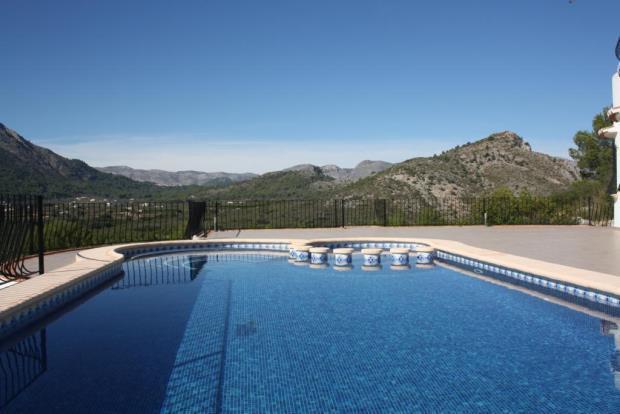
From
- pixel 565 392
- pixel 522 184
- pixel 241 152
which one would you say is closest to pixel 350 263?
pixel 565 392

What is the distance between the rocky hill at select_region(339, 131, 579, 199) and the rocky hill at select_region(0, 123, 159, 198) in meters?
27.9

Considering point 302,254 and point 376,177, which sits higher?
point 376,177

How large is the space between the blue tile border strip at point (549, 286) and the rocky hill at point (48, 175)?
4332 centimetres

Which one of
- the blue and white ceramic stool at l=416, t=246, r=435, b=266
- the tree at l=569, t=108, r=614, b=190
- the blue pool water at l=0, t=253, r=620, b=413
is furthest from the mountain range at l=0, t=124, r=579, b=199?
the blue pool water at l=0, t=253, r=620, b=413

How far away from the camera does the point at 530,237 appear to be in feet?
42.5

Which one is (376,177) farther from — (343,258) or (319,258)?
(343,258)

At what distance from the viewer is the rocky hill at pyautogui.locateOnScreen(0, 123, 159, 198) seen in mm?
46312

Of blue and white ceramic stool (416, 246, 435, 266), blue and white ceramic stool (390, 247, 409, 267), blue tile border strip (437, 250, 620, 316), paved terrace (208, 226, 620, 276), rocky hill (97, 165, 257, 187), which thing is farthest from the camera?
rocky hill (97, 165, 257, 187)

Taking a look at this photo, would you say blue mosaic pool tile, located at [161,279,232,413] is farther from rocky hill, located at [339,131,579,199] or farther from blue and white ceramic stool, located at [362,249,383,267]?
rocky hill, located at [339,131,579,199]

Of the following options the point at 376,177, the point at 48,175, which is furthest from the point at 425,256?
the point at 48,175

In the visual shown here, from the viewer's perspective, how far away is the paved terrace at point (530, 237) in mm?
8844

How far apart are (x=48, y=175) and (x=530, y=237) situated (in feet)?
181

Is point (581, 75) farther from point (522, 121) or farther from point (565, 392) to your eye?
point (565, 392)

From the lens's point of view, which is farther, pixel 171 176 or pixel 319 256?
pixel 171 176
